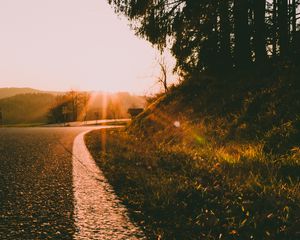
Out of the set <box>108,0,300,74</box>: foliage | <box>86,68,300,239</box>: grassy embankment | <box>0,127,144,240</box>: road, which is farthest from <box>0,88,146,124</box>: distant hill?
<box>0,127,144,240</box>: road

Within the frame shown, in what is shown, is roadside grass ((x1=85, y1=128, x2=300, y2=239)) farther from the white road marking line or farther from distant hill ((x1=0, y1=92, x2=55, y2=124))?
distant hill ((x1=0, y1=92, x2=55, y2=124))

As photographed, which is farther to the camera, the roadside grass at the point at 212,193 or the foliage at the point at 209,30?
the foliage at the point at 209,30

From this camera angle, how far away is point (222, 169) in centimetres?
427

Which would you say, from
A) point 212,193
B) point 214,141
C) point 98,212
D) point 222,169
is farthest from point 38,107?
point 98,212

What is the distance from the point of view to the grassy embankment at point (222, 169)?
7.78 ft

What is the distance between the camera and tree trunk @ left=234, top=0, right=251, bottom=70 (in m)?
10.5

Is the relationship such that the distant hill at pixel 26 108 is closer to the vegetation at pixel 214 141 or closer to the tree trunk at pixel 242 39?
the vegetation at pixel 214 141

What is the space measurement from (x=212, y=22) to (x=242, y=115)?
5425mm

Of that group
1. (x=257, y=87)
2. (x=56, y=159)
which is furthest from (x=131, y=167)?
(x=257, y=87)

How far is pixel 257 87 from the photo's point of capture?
8188 millimetres

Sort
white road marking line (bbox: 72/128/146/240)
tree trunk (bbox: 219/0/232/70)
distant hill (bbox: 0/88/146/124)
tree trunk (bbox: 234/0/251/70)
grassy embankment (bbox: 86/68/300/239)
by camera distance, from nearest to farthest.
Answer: white road marking line (bbox: 72/128/146/240), grassy embankment (bbox: 86/68/300/239), tree trunk (bbox: 234/0/251/70), tree trunk (bbox: 219/0/232/70), distant hill (bbox: 0/88/146/124)

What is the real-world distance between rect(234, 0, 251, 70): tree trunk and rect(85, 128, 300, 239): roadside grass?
18.6 ft

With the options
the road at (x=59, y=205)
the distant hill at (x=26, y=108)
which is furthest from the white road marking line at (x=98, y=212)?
the distant hill at (x=26, y=108)

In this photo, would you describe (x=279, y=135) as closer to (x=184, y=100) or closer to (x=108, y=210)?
(x=108, y=210)
